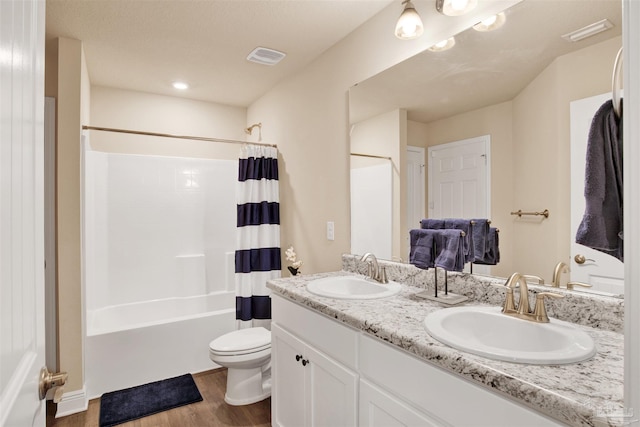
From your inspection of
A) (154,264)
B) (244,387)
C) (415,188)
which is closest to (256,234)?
(244,387)

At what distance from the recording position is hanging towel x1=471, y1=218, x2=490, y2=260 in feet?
4.93

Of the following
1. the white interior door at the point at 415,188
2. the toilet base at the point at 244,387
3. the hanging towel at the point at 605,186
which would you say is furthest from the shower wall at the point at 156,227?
the hanging towel at the point at 605,186

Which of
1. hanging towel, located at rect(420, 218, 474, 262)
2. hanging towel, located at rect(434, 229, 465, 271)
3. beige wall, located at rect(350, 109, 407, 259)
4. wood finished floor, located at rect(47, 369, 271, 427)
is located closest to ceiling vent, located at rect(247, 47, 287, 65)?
beige wall, located at rect(350, 109, 407, 259)

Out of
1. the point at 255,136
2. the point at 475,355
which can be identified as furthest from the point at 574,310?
the point at 255,136

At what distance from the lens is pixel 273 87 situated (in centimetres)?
316

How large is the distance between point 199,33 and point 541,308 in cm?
236

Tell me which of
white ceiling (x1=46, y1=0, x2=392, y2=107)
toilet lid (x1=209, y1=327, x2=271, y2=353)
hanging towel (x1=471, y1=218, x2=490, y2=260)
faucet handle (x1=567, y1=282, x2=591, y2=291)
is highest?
white ceiling (x1=46, y1=0, x2=392, y2=107)

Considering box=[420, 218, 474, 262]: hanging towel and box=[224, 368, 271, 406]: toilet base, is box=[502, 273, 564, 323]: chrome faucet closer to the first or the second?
box=[420, 218, 474, 262]: hanging towel

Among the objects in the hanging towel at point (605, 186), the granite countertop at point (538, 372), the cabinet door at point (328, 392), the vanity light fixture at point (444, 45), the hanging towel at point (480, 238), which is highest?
the vanity light fixture at point (444, 45)

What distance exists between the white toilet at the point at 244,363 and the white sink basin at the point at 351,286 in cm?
76

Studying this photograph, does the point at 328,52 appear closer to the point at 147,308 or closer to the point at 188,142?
the point at 188,142

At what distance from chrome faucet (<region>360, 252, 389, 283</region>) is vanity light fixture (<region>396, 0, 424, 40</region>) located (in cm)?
113

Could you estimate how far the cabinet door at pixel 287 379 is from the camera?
164 centimetres

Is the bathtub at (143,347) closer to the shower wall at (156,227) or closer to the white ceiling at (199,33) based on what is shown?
the shower wall at (156,227)
